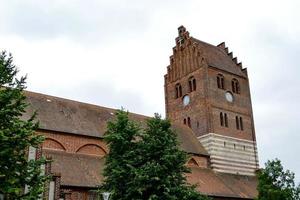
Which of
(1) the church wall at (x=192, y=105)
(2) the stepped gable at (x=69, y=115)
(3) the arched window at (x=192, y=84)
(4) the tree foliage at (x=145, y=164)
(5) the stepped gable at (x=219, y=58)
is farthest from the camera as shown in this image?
(5) the stepped gable at (x=219, y=58)

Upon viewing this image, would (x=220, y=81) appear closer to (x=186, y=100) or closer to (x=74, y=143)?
(x=186, y=100)

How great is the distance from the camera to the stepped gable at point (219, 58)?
1823 inches

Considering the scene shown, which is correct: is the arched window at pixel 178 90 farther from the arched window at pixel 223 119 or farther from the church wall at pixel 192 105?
the arched window at pixel 223 119

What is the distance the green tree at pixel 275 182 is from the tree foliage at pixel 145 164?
13.2 feet

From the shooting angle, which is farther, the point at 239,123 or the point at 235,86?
the point at 235,86

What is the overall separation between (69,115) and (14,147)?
19377 millimetres

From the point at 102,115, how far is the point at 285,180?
1755 cm

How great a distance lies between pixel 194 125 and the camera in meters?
44.5

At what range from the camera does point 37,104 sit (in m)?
34.3

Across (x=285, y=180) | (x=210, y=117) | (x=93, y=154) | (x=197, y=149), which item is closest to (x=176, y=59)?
(x=210, y=117)

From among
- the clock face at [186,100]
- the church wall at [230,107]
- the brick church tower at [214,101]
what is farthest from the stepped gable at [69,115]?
the clock face at [186,100]

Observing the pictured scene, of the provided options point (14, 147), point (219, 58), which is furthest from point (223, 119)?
point (14, 147)

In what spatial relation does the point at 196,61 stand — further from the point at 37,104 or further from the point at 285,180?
the point at 285,180

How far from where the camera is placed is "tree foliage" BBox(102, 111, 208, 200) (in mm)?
23625
